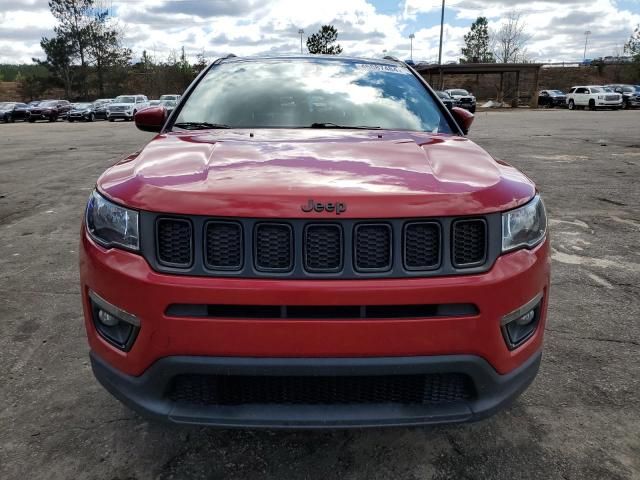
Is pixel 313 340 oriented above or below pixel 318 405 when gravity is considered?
above

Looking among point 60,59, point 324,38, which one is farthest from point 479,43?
point 60,59

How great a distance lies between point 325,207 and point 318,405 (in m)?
0.70

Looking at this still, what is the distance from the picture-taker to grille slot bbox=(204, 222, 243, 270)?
1915 mm

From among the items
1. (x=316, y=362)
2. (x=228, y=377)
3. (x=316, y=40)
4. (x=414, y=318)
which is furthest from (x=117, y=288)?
(x=316, y=40)

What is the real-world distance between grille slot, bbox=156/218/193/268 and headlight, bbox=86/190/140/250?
0.10m

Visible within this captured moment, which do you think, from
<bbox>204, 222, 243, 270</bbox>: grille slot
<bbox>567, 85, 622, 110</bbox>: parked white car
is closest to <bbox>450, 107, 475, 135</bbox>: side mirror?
<bbox>204, 222, 243, 270</bbox>: grille slot

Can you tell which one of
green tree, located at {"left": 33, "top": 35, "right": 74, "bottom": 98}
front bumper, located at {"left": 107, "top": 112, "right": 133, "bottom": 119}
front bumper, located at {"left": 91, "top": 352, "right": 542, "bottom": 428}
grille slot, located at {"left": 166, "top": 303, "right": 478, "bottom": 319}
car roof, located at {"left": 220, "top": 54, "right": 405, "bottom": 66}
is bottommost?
front bumper, located at {"left": 107, "top": 112, "right": 133, "bottom": 119}

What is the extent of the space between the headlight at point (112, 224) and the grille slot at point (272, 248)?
0.44 metres

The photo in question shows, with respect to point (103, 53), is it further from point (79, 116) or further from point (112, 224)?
point (112, 224)

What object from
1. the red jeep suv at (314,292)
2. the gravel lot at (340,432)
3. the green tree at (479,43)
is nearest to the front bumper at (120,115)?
the gravel lot at (340,432)

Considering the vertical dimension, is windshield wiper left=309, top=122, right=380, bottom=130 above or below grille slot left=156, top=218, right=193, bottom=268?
above

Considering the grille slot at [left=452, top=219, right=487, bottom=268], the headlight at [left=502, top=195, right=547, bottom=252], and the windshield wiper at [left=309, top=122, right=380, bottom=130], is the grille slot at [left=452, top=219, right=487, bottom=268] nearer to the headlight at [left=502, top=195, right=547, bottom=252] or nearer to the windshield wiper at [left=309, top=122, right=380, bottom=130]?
the headlight at [left=502, top=195, right=547, bottom=252]

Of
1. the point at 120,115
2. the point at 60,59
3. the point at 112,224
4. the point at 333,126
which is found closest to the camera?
the point at 112,224

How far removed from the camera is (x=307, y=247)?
1898 millimetres
